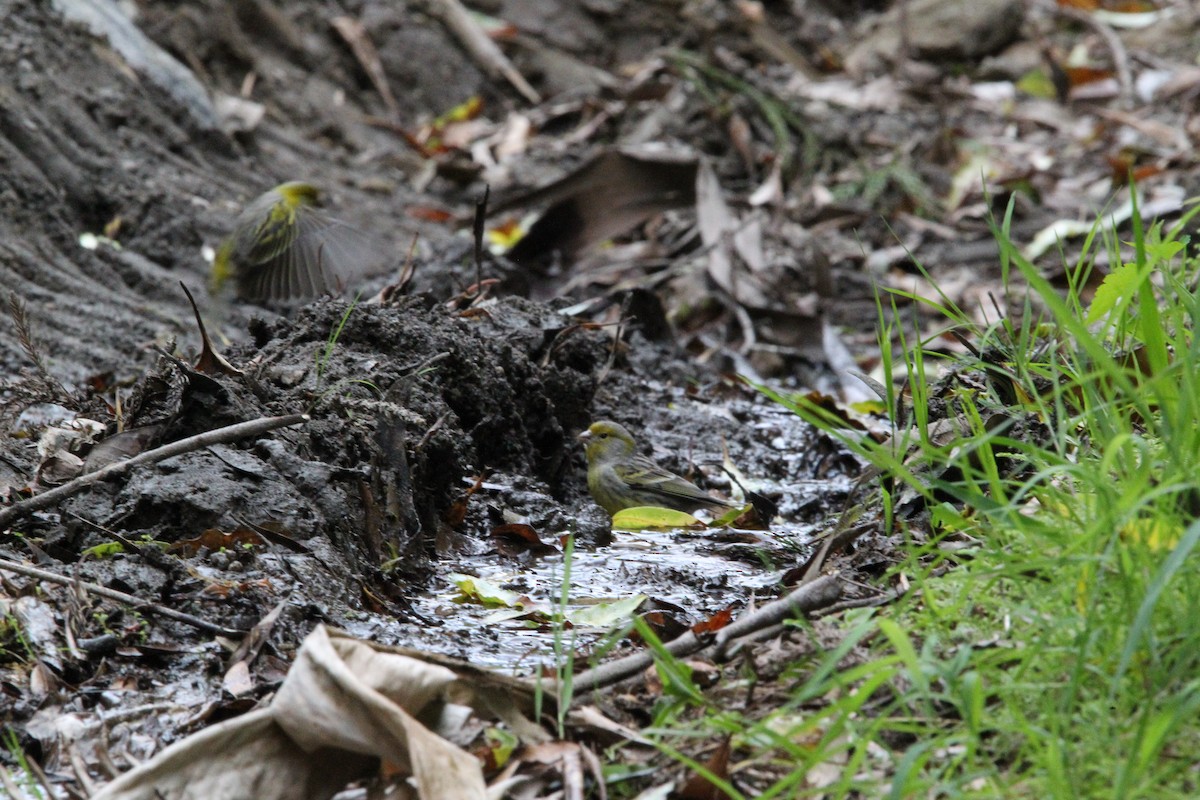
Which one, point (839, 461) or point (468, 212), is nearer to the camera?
point (839, 461)

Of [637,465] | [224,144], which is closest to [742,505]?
[637,465]

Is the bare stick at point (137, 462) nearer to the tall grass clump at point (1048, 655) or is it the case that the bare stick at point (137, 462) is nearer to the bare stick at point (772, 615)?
the bare stick at point (772, 615)

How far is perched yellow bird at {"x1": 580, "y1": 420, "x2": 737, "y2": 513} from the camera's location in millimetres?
4891

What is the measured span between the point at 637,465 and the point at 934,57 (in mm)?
9136

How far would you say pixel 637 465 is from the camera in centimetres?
504

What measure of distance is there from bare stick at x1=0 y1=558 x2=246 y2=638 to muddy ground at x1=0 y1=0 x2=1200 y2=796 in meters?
0.05

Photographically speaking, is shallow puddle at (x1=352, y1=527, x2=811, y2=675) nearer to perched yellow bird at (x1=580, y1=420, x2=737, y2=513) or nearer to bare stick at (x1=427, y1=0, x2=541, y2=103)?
perched yellow bird at (x1=580, y1=420, x2=737, y2=513)

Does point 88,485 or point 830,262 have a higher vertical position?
point 88,485

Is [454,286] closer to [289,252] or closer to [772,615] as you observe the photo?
Result: [289,252]

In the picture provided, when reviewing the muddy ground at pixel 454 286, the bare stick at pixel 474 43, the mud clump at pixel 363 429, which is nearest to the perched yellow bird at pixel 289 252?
the muddy ground at pixel 454 286

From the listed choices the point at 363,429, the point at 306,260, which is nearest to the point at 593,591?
the point at 363,429

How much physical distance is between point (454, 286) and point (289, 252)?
0.79 metres

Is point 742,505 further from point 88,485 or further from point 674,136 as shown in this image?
point 674,136

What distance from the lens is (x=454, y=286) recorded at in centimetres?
629
